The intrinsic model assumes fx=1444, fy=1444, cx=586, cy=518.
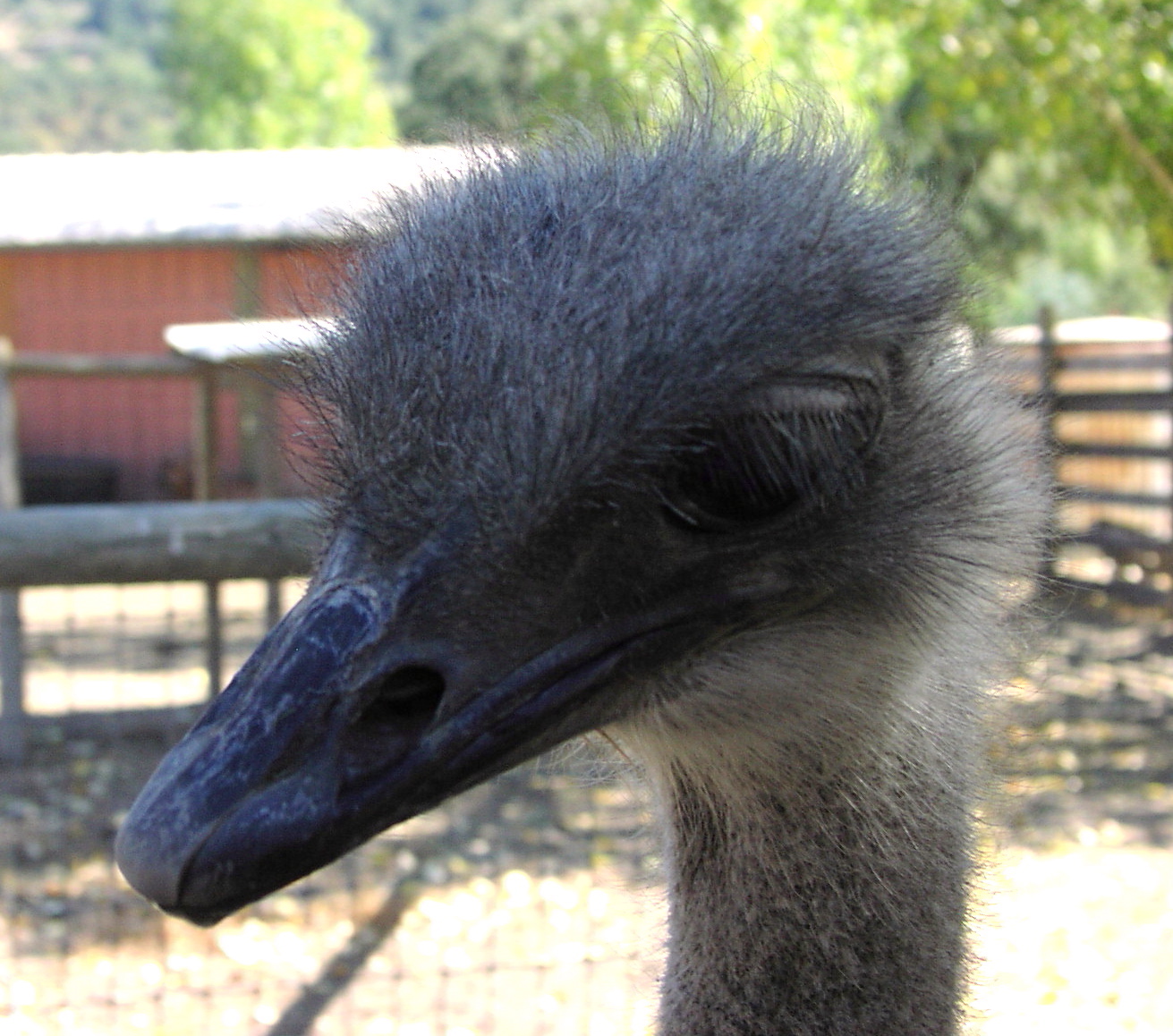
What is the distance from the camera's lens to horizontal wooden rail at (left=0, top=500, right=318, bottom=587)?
7.48ft

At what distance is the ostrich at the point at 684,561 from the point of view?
1.04m

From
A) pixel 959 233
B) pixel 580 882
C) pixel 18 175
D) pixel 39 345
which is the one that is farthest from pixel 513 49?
pixel 959 233

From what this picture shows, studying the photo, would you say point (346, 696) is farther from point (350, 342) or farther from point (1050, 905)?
point (1050, 905)

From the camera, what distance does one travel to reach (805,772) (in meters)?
1.40

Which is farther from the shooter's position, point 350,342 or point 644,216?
point 350,342

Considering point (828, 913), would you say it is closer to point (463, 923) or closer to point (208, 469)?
point (463, 923)

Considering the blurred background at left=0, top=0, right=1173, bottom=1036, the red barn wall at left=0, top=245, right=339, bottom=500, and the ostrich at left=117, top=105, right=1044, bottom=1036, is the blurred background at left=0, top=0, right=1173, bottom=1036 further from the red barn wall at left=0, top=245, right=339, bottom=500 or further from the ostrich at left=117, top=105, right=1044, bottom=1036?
the red barn wall at left=0, top=245, right=339, bottom=500

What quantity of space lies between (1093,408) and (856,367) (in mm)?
7725

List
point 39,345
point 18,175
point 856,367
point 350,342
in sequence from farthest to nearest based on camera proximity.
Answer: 1. point 39,345
2. point 18,175
3. point 350,342
4. point 856,367

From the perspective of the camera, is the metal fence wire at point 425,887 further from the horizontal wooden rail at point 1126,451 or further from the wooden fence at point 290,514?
the horizontal wooden rail at point 1126,451

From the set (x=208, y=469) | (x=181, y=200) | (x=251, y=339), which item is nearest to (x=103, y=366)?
(x=208, y=469)

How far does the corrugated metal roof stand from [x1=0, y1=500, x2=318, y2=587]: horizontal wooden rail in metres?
1.60

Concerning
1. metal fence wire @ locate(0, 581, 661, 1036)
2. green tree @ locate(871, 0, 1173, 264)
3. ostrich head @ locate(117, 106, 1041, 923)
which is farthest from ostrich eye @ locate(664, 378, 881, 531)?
green tree @ locate(871, 0, 1173, 264)

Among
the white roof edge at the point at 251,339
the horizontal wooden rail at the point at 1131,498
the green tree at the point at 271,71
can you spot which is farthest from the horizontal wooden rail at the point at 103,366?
the green tree at the point at 271,71
